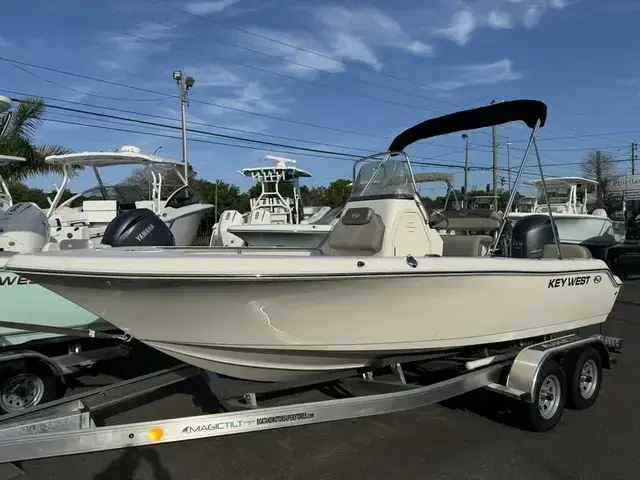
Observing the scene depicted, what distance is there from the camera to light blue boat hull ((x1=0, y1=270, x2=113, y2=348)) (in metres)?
5.01

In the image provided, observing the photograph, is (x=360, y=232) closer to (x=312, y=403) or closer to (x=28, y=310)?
(x=312, y=403)

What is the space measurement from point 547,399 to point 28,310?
4.49m

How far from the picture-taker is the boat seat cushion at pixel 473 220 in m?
5.33

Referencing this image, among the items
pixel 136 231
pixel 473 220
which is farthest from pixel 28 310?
pixel 473 220

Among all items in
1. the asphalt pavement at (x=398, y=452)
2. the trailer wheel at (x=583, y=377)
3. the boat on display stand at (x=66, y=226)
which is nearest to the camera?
the asphalt pavement at (x=398, y=452)

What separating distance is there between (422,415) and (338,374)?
3.04ft

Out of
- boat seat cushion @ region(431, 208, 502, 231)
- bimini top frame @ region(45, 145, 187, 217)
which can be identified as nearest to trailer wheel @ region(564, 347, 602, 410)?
boat seat cushion @ region(431, 208, 502, 231)

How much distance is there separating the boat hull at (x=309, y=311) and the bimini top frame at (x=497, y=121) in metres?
0.97

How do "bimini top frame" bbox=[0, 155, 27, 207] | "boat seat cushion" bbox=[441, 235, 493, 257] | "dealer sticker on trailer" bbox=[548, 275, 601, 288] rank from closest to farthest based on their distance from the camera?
1. "dealer sticker on trailer" bbox=[548, 275, 601, 288]
2. "boat seat cushion" bbox=[441, 235, 493, 257]
3. "bimini top frame" bbox=[0, 155, 27, 207]

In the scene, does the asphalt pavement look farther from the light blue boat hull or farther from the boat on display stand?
the light blue boat hull

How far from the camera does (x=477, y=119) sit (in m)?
5.46

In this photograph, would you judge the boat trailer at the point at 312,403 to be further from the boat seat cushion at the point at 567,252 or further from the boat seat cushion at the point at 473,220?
the boat seat cushion at the point at 473,220

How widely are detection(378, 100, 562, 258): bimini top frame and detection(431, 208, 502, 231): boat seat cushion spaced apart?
0.15 m

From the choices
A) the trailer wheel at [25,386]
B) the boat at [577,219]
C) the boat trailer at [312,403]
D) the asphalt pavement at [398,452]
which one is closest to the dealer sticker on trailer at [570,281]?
the boat trailer at [312,403]
